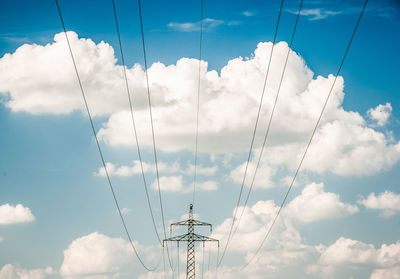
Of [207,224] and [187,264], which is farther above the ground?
[207,224]

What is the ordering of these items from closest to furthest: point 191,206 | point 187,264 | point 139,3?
point 139,3 → point 187,264 → point 191,206

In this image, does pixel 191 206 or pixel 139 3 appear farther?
pixel 191 206

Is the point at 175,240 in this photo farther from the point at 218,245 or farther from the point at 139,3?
the point at 139,3

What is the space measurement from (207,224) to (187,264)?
6948mm

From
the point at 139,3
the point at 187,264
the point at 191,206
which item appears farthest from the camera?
the point at 191,206

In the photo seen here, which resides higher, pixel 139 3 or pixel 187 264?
pixel 139 3

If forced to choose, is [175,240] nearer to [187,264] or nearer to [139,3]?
[187,264]

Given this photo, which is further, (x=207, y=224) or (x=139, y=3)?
(x=207, y=224)

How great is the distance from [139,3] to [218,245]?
54201 millimetres

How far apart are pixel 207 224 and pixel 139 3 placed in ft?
168

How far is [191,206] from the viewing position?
279ft

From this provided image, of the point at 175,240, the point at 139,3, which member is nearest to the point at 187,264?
the point at 175,240

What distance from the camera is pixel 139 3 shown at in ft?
118

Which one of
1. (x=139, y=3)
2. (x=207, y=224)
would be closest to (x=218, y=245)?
(x=207, y=224)
